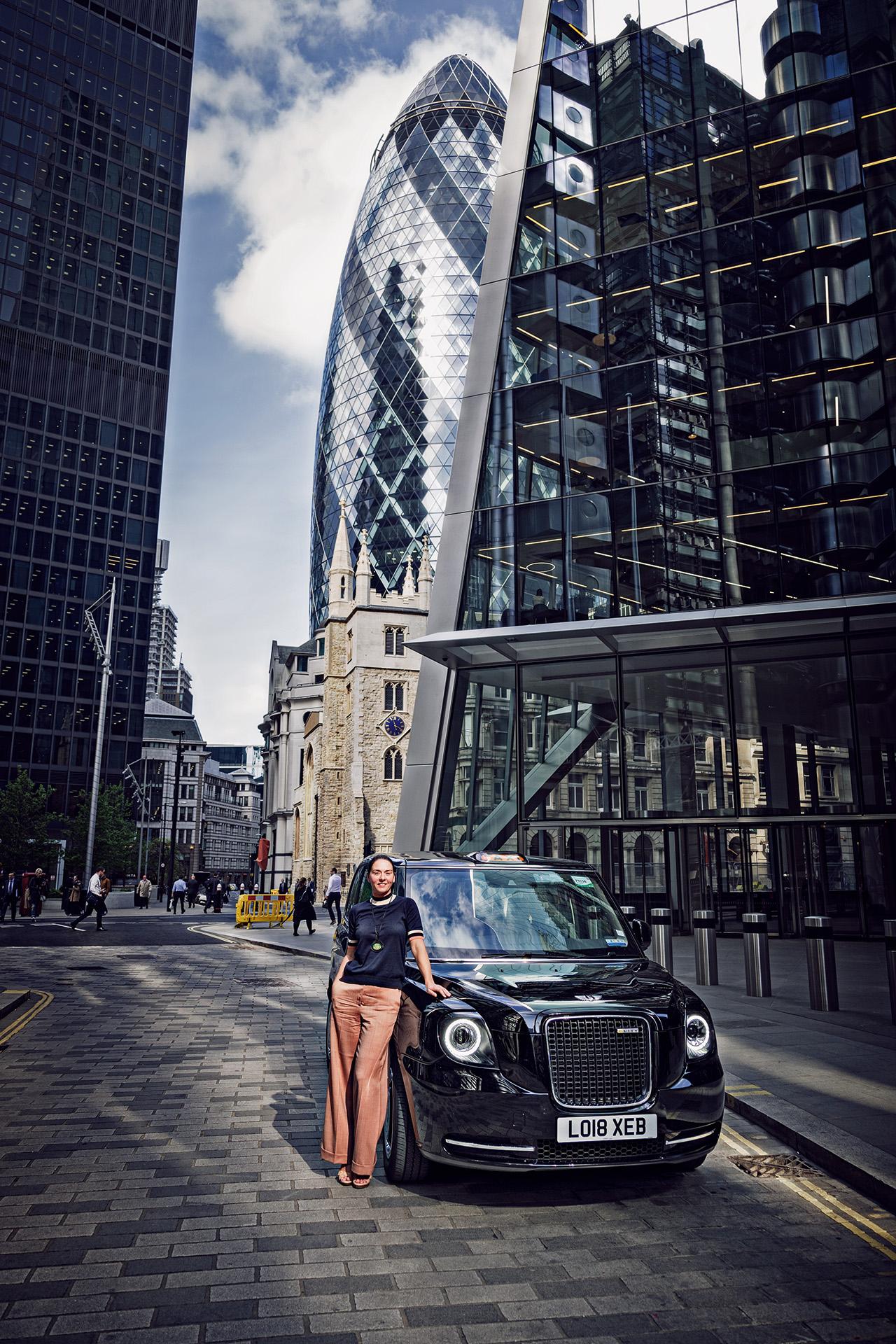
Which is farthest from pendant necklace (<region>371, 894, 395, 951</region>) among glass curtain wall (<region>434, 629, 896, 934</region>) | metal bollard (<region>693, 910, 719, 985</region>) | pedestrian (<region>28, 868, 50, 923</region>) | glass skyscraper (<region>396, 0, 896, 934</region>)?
pedestrian (<region>28, 868, 50, 923</region>)

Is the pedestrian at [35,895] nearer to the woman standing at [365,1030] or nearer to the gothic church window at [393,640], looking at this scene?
the woman standing at [365,1030]

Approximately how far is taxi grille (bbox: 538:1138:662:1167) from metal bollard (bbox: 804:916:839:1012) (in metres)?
7.28

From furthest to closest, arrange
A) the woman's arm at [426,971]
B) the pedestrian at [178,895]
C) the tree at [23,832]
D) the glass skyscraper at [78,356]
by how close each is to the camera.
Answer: the glass skyscraper at [78,356] → the tree at [23,832] → the pedestrian at [178,895] → the woman's arm at [426,971]

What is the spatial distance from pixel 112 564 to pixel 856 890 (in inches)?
3127

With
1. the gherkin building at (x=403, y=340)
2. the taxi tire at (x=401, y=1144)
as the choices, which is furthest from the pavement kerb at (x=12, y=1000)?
the gherkin building at (x=403, y=340)

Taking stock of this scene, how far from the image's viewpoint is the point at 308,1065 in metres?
8.78

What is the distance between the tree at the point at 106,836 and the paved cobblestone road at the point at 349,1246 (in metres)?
52.0

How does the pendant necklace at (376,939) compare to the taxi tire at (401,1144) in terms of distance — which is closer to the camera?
the taxi tire at (401,1144)

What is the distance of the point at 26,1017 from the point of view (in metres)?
11.4

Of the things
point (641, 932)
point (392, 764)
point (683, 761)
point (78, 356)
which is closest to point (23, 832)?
point (392, 764)

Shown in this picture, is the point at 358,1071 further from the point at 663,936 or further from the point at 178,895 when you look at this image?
the point at 178,895

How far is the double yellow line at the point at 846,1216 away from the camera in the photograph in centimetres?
440

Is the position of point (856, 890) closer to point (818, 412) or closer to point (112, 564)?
point (818, 412)

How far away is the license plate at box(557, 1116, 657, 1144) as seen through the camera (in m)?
4.64
